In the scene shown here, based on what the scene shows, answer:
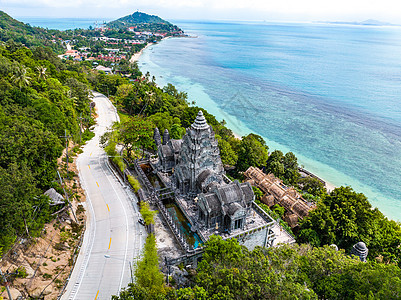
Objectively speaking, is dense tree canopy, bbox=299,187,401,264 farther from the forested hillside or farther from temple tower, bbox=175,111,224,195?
the forested hillside

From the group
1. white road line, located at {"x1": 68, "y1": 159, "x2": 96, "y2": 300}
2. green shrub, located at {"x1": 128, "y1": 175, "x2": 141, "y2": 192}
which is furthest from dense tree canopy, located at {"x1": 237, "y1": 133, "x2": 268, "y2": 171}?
white road line, located at {"x1": 68, "y1": 159, "x2": 96, "y2": 300}

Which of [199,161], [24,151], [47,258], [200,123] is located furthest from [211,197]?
[24,151]

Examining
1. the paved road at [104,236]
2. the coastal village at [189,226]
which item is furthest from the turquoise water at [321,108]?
the paved road at [104,236]

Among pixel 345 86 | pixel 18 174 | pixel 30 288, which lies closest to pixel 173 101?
pixel 18 174

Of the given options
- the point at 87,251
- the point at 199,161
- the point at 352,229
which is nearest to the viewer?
the point at 87,251

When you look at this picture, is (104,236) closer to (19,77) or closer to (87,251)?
(87,251)

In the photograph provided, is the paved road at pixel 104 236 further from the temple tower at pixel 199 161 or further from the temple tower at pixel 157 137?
the temple tower at pixel 157 137

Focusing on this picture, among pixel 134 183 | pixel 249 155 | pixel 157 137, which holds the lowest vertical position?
pixel 134 183

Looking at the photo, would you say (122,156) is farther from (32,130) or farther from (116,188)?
(32,130)

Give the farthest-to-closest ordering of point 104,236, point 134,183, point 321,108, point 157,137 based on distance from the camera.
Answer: point 321,108, point 157,137, point 134,183, point 104,236
